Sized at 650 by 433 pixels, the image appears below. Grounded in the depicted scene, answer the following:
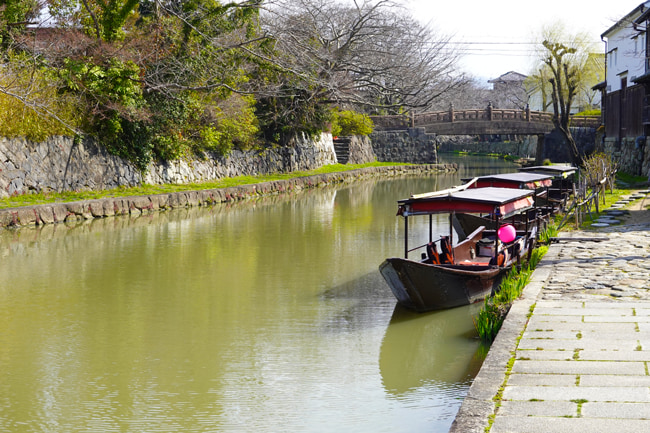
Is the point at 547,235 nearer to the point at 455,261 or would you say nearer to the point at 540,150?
the point at 455,261

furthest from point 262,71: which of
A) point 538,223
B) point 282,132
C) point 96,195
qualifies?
point 538,223

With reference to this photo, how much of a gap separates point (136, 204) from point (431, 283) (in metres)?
14.2

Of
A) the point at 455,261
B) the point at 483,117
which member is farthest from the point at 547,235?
the point at 483,117

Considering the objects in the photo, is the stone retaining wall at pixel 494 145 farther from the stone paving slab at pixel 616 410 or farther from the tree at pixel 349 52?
the stone paving slab at pixel 616 410

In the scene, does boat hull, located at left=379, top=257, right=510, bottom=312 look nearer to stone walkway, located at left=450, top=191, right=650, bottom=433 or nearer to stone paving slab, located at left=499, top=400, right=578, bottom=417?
stone walkway, located at left=450, top=191, right=650, bottom=433

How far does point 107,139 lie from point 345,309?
16.2 m

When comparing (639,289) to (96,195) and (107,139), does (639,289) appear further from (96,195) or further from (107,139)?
(107,139)

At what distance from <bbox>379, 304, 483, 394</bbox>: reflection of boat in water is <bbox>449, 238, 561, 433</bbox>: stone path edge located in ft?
2.13

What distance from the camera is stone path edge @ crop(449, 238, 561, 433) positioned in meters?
5.29

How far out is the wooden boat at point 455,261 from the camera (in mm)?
10312

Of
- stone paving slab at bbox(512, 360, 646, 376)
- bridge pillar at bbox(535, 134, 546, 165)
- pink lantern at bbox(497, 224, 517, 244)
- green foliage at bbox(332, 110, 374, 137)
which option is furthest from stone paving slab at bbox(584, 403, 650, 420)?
bridge pillar at bbox(535, 134, 546, 165)

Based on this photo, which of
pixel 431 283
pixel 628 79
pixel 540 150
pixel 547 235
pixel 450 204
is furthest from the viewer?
pixel 540 150

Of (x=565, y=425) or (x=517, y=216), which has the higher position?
(x=517, y=216)

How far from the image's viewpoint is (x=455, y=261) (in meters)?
12.2
